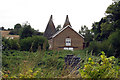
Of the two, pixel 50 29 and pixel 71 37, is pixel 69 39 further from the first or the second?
pixel 50 29

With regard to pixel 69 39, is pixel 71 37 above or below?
above

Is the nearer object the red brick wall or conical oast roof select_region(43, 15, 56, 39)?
the red brick wall

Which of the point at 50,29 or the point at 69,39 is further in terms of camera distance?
the point at 50,29

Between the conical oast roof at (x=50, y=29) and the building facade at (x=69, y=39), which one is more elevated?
the conical oast roof at (x=50, y=29)

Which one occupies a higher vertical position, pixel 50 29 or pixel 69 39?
pixel 50 29

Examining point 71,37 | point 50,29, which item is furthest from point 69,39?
point 50,29

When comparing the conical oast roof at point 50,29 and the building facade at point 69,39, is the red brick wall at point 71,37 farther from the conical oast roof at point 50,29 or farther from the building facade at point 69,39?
the conical oast roof at point 50,29

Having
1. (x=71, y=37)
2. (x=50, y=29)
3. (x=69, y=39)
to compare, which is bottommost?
(x=69, y=39)

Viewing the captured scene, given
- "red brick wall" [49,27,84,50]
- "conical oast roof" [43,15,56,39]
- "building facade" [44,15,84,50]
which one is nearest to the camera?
"red brick wall" [49,27,84,50]

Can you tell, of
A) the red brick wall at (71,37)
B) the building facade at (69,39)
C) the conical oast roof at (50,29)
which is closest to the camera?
the red brick wall at (71,37)

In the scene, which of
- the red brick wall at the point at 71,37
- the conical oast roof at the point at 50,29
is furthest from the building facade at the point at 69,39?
the conical oast roof at the point at 50,29

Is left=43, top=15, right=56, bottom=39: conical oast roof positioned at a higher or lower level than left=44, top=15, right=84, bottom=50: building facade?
higher

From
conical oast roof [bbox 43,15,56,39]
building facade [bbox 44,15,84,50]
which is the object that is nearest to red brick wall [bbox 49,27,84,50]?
building facade [bbox 44,15,84,50]

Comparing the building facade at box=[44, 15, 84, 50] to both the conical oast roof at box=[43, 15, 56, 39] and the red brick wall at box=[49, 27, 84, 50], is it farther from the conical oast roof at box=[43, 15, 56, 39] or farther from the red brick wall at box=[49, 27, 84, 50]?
the conical oast roof at box=[43, 15, 56, 39]
